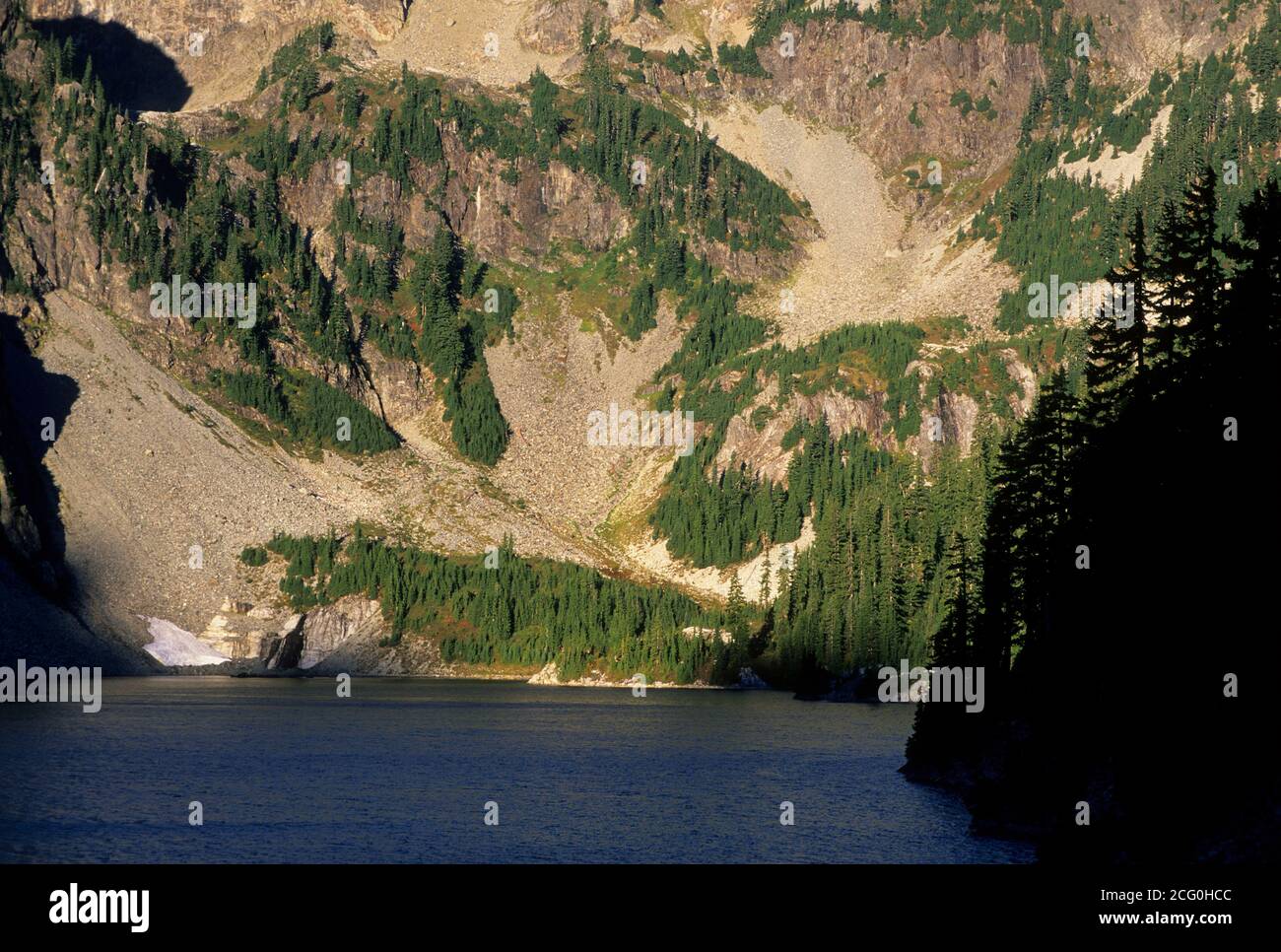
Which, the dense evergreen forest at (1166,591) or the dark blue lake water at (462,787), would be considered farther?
the dark blue lake water at (462,787)

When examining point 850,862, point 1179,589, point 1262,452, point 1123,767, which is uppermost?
point 1262,452

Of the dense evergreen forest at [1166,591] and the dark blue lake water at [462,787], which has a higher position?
the dense evergreen forest at [1166,591]

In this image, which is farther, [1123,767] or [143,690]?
[143,690]

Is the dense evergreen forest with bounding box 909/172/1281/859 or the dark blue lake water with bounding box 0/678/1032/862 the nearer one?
the dense evergreen forest with bounding box 909/172/1281/859

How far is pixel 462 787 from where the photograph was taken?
9681 cm

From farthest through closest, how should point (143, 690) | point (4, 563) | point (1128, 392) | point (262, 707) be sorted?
point (4, 563) < point (143, 690) < point (262, 707) < point (1128, 392)

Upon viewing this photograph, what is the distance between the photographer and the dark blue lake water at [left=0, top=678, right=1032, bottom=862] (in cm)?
7431

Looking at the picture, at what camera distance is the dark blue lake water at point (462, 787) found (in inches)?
2926

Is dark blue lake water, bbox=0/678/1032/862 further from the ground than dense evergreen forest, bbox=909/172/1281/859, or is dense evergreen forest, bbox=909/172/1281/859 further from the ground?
dense evergreen forest, bbox=909/172/1281/859

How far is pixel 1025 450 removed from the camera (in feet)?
302
